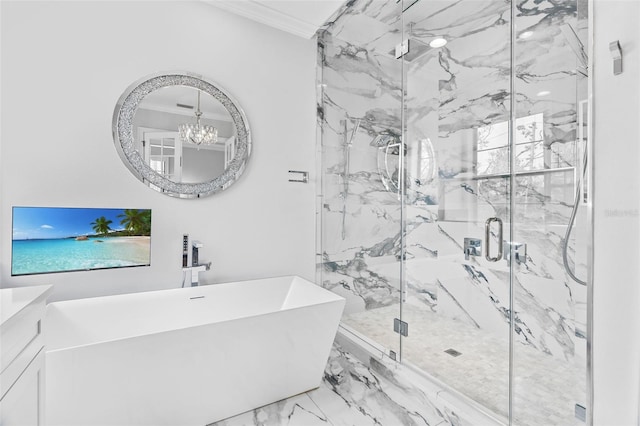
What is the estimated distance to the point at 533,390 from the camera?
1.69 m

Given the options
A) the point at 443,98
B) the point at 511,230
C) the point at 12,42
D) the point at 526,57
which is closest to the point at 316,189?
the point at 443,98

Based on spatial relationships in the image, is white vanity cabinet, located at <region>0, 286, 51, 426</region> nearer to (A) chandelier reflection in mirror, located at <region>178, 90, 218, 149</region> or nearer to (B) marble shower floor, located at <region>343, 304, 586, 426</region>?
(A) chandelier reflection in mirror, located at <region>178, 90, 218, 149</region>

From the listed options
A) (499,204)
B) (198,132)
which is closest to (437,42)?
(499,204)

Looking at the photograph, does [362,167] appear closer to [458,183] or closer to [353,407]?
[458,183]

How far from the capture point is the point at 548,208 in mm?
1979

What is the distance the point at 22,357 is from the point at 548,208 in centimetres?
263

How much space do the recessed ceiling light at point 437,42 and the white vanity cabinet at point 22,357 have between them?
289cm

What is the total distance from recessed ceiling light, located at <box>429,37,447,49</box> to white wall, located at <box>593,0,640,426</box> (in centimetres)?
163

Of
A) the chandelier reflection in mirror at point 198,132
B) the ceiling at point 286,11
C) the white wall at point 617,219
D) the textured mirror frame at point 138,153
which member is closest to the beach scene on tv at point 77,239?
the textured mirror frame at point 138,153

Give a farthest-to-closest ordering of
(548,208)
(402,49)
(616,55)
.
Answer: (402,49), (548,208), (616,55)

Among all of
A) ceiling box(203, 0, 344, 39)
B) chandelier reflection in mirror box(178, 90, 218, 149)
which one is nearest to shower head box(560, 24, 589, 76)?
ceiling box(203, 0, 344, 39)

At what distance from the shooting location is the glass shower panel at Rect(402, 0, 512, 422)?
2.18 meters

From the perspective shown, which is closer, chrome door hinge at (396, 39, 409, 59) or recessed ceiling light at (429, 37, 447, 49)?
chrome door hinge at (396, 39, 409, 59)

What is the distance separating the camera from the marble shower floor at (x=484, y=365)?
62.6 inches
